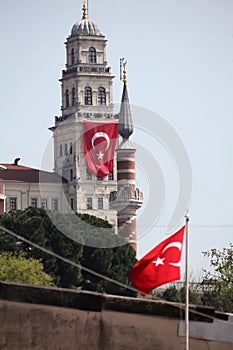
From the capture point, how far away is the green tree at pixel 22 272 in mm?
89750

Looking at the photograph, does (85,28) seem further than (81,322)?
Yes

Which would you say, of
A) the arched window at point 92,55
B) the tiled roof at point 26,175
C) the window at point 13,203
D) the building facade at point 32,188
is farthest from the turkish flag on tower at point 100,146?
the arched window at point 92,55

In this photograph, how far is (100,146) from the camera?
163 meters

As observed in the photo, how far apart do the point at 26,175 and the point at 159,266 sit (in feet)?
479

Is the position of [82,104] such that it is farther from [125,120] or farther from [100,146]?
[125,120]

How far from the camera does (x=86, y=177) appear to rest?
563ft

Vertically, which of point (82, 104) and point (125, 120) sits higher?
point (82, 104)

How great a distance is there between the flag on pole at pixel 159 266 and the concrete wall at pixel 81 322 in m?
0.34

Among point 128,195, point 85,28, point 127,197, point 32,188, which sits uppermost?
point 85,28

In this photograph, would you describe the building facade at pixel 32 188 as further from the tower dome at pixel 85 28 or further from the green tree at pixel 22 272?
the green tree at pixel 22 272

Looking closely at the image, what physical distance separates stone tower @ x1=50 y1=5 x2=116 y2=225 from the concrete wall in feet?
477

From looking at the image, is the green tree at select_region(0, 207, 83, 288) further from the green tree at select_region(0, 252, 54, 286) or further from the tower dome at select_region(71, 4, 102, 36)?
the tower dome at select_region(71, 4, 102, 36)

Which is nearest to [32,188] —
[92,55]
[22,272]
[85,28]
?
[92,55]

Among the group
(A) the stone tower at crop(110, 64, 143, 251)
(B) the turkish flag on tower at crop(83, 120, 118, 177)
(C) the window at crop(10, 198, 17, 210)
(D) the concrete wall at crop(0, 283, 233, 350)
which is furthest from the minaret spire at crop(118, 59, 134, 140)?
(D) the concrete wall at crop(0, 283, 233, 350)
